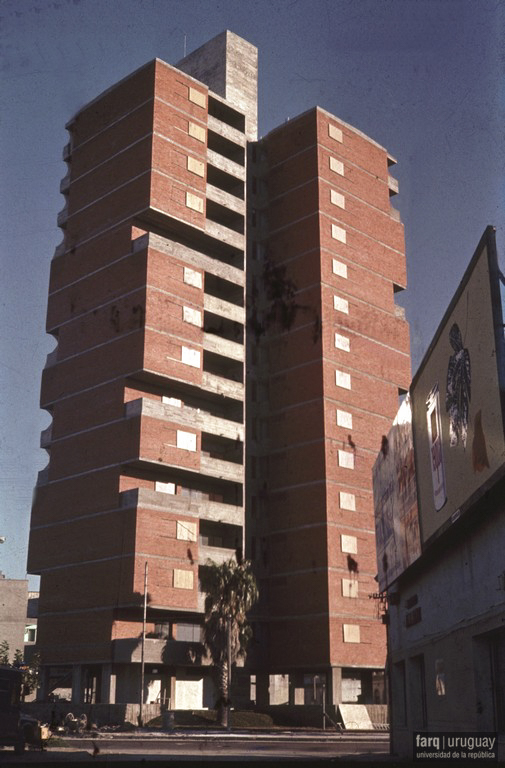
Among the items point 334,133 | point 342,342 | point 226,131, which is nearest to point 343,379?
point 342,342

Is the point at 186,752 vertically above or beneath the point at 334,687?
beneath

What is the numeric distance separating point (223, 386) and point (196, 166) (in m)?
20.5

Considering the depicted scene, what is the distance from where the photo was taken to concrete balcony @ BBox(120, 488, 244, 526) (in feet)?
223

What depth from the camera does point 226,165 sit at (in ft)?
279

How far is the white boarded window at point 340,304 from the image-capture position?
8156 cm

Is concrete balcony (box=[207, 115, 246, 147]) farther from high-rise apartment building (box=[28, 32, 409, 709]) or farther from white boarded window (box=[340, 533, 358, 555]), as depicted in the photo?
white boarded window (box=[340, 533, 358, 555])

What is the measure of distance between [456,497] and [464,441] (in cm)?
200

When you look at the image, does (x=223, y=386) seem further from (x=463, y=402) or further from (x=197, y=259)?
(x=463, y=402)

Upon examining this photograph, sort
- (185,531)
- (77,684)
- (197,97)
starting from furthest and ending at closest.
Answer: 1. (197,97)
2. (185,531)
3. (77,684)

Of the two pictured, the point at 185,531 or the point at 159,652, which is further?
the point at 185,531

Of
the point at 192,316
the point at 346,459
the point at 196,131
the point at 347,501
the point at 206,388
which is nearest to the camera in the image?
the point at 206,388

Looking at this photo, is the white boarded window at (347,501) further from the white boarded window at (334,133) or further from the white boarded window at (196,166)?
the white boarded window at (334,133)

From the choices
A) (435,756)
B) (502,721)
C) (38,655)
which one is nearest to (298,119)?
(38,655)

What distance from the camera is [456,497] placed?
1097 inches
